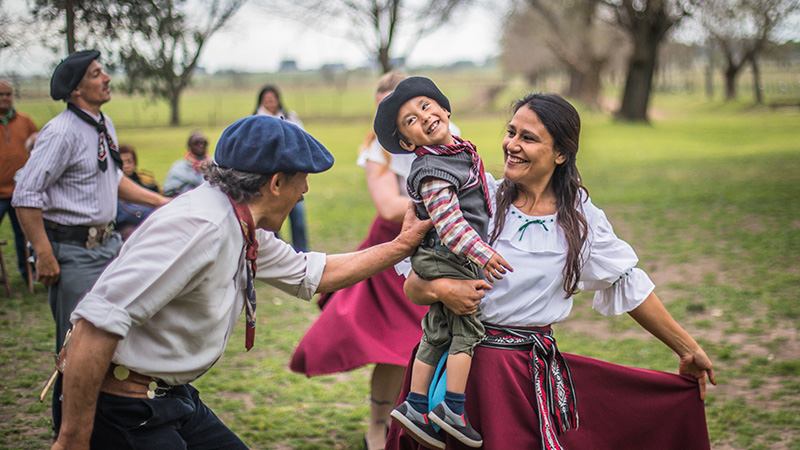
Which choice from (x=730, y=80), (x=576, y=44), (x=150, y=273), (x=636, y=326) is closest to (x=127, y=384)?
(x=150, y=273)

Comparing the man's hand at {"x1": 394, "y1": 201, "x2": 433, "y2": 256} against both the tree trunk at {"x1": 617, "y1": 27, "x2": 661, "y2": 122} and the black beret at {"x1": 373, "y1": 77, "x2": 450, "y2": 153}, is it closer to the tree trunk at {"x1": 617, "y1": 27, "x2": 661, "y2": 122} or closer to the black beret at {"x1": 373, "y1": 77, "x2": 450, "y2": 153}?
the black beret at {"x1": 373, "y1": 77, "x2": 450, "y2": 153}

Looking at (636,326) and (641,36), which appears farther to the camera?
(641,36)

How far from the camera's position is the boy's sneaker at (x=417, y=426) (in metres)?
2.60

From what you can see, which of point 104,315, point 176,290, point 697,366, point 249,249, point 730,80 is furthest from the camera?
point 730,80

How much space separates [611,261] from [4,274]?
730 centimetres

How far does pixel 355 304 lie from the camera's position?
3998 millimetres

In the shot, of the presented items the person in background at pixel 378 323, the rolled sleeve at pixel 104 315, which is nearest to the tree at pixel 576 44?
the person in background at pixel 378 323

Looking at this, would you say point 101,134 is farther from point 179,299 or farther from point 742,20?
point 742,20

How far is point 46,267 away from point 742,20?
32360 millimetres

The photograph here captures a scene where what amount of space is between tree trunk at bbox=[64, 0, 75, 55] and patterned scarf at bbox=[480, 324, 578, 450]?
12.1 ft

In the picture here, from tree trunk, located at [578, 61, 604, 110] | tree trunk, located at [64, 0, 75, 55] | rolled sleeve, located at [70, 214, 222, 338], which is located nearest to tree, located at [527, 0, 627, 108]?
tree trunk, located at [578, 61, 604, 110]

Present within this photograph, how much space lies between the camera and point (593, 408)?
2771mm

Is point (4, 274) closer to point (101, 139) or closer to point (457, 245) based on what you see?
point (101, 139)

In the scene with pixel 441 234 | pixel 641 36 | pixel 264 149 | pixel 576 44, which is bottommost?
pixel 441 234
